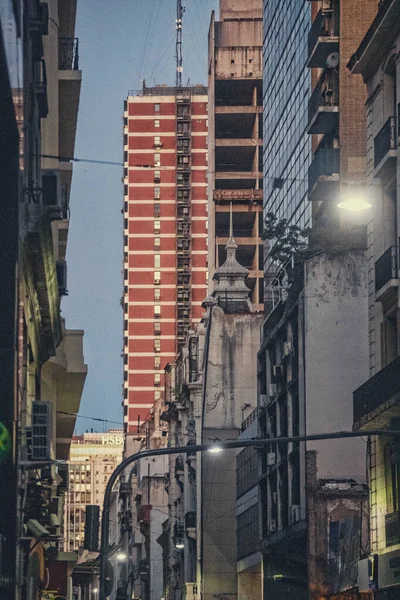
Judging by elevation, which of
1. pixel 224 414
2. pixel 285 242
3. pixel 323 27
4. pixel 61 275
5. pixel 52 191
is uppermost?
pixel 323 27

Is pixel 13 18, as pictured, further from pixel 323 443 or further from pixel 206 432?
pixel 206 432

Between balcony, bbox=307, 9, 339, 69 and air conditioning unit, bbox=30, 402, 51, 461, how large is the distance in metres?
24.8

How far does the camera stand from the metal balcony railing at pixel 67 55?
4144cm

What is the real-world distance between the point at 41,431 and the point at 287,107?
3743 centimetres

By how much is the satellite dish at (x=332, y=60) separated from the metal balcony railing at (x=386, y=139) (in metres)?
14.1

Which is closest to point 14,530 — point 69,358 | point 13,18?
point 13,18

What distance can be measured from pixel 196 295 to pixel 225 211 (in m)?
57.2

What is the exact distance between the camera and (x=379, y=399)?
36.0 m

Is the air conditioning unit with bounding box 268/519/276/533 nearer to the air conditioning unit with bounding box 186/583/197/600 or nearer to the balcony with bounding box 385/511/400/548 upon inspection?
the balcony with bounding box 385/511/400/548

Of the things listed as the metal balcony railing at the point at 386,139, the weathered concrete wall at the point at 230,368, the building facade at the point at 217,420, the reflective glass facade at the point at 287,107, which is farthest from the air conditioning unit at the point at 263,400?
the metal balcony railing at the point at 386,139

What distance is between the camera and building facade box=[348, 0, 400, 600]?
3722 centimetres

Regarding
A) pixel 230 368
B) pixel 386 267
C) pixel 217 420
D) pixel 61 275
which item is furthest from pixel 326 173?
pixel 217 420

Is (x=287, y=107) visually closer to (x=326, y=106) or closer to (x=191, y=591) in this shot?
(x=326, y=106)

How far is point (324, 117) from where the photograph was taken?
175ft
